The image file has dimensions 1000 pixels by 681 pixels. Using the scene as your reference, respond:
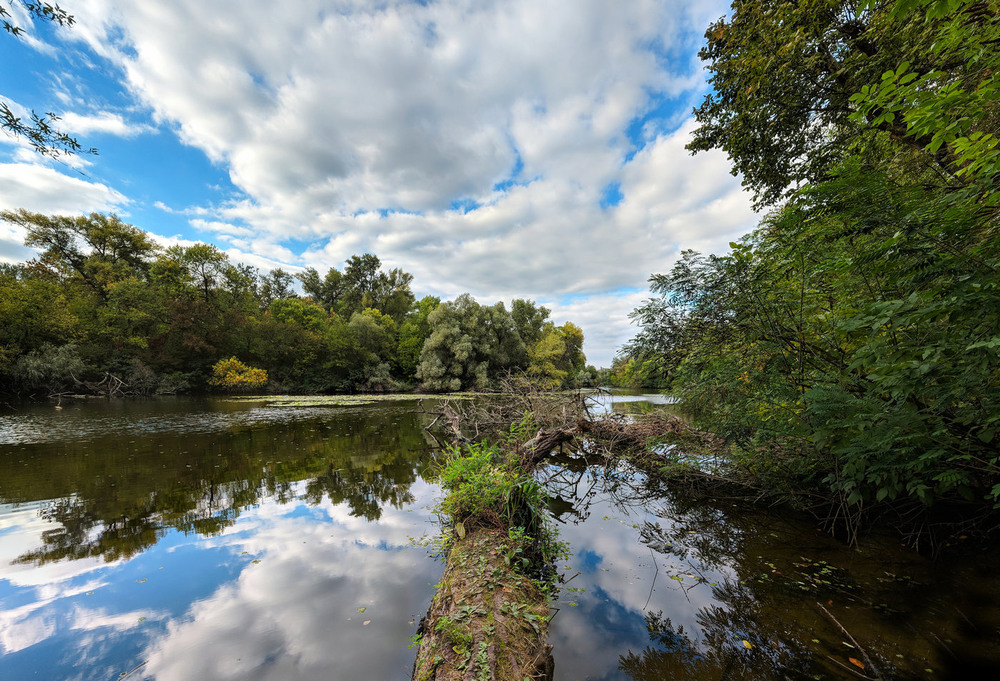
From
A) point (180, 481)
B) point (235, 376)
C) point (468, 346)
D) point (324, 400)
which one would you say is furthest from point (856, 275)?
point (235, 376)

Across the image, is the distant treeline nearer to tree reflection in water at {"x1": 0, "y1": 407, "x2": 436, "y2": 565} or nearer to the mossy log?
tree reflection in water at {"x1": 0, "y1": 407, "x2": 436, "y2": 565}

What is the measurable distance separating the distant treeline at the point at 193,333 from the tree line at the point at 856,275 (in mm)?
17797

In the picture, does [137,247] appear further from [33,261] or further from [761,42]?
[761,42]

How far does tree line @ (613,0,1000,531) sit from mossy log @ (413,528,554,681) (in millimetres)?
3154

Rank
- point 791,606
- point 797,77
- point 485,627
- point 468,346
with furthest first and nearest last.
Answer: point 468,346 < point 797,77 < point 791,606 < point 485,627

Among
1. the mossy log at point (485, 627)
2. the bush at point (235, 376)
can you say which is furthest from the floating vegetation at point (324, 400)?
the mossy log at point (485, 627)

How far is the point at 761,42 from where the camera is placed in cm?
649

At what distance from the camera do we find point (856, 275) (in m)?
3.42

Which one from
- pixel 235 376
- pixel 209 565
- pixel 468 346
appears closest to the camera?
pixel 209 565

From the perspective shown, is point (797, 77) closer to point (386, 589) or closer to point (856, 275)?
point (856, 275)

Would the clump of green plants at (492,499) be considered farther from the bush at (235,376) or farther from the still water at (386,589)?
the bush at (235,376)

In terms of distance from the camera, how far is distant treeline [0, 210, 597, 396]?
2489cm

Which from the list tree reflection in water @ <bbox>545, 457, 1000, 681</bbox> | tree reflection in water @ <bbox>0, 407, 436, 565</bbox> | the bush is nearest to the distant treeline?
the bush

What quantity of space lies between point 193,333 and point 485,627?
139 feet
